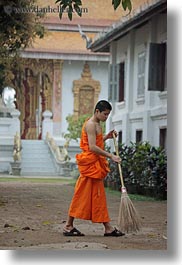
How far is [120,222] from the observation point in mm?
7121

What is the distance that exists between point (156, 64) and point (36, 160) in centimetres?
308

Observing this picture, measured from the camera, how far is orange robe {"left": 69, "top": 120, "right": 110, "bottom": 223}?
7.06 metres

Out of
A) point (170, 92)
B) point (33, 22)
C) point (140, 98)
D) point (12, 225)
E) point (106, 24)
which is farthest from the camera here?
point (106, 24)

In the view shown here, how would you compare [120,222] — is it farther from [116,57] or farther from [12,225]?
[116,57]

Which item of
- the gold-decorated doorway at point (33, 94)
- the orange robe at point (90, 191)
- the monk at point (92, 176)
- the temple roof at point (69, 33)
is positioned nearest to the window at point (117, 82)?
the temple roof at point (69, 33)

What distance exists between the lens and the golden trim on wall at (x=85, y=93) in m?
19.0

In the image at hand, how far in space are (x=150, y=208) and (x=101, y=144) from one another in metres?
2.95

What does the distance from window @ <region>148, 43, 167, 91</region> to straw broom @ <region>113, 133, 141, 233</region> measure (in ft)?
19.5

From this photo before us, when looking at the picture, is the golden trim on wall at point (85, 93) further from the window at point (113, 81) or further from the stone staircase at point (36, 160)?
the stone staircase at point (36, 160)

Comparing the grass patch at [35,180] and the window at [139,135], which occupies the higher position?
the window at [139,135]

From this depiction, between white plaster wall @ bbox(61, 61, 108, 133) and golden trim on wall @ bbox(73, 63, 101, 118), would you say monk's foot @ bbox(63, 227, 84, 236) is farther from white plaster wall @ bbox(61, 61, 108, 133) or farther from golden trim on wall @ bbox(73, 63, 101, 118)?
white plaster wall @ bbox(61, 61, 108, 133)

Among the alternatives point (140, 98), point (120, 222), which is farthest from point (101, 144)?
point (140, 98)

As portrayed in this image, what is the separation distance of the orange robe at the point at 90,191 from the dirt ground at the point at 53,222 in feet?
0.79

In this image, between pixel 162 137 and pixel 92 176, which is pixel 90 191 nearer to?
pixel 92 176
